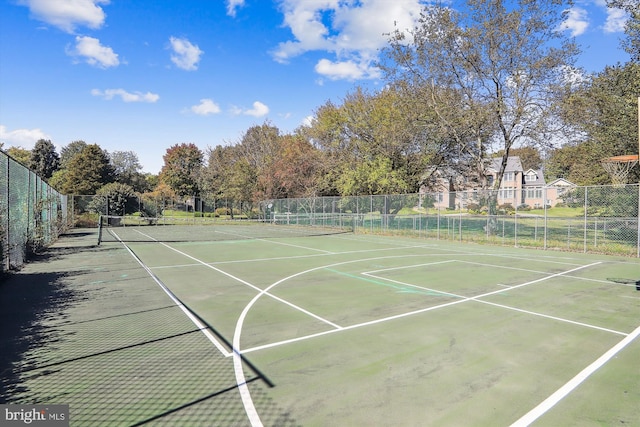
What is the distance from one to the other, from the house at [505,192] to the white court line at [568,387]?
13.9 metres

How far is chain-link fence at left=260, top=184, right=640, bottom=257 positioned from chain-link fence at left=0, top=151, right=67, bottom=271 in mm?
19767

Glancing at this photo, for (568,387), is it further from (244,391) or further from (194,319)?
(194,319)

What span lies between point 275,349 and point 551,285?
7.57 meters

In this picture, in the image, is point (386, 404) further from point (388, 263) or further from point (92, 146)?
point (92, 146)

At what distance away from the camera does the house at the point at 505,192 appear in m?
17.9

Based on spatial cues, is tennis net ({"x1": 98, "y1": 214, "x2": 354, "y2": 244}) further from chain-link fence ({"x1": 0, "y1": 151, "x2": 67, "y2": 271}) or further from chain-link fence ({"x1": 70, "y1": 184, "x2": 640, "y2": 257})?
chain-link fence ({"x1": 0, "y1": 151, "x2": 67, "y2": 271})

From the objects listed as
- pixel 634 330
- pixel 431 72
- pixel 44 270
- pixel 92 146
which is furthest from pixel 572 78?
pixel 92 146

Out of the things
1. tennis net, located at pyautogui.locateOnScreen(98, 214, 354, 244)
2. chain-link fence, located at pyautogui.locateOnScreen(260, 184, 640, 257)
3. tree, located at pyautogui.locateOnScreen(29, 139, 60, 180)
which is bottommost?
tennis net, located at pyautogui.locateOnScreen(98, 214, 354, 244)

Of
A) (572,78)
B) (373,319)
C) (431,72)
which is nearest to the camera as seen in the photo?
(373,319)

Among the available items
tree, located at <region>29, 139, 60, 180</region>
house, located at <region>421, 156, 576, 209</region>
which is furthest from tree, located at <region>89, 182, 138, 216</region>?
tree, located at <region>29, 139, 60, 180</region>

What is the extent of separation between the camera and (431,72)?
910 inches

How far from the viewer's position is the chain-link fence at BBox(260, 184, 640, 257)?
16125mm

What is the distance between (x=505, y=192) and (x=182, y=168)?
57.1 metres

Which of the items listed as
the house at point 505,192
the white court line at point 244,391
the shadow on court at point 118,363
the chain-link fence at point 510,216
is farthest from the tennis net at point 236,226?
the white court line at point 244,391
